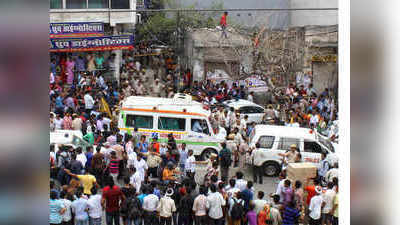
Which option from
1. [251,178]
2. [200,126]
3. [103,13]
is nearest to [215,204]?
[251,178]

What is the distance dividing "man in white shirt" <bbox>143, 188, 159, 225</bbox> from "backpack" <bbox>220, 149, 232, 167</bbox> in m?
2.17

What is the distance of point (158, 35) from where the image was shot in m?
13.5

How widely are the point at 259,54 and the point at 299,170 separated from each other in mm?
5391

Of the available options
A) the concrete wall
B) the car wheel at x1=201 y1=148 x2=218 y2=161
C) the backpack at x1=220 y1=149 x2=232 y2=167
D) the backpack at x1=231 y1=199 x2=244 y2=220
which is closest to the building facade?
the car wheel at x1=201 y1=148 x2=218 y2=161

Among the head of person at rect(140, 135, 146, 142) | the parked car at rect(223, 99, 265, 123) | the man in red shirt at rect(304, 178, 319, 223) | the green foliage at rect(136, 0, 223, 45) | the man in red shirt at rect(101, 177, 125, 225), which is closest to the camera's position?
the man in red shirt at rect(101, 177, 125, 225)

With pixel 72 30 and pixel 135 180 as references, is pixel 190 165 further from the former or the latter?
pixel 72 30

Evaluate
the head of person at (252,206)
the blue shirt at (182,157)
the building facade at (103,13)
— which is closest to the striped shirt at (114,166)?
the blue shirt at (182,157)

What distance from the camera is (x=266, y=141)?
966 centimetres

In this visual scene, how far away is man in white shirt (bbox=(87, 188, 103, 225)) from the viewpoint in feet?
23.7

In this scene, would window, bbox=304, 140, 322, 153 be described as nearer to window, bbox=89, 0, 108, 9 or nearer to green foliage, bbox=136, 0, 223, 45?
green foliage, bbox=136, 0, 223, 45

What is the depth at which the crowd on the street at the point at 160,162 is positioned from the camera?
7.43 m

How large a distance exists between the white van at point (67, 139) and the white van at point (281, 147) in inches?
121
